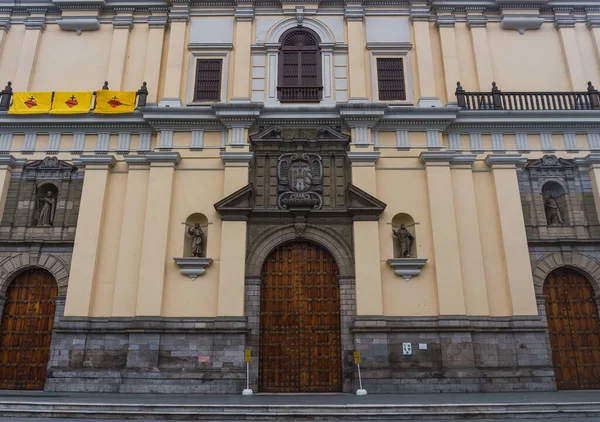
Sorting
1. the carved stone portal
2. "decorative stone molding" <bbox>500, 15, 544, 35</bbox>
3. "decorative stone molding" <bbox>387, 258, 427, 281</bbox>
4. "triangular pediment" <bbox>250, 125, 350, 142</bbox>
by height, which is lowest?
"decorative stone molding" <bbox>387, 258, 427, 281</bbox>

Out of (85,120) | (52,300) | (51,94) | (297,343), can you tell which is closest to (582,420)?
(297,343)

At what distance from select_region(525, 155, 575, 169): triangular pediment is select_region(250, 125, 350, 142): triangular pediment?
6534mm

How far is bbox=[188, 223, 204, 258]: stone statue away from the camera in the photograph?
1455 centimetres

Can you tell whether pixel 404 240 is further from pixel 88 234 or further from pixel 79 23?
pixel 79 23

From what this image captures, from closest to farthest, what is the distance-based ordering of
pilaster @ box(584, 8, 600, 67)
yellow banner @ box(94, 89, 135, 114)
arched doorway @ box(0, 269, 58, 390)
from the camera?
arched doorway @ box(0, 269, 58, 390), yellow banner @ box(94, 89, 135, 114), pilaster @ box(584, 8, 600, 67)

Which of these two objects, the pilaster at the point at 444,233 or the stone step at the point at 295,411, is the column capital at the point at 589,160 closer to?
the pilaster at the point at 444,233

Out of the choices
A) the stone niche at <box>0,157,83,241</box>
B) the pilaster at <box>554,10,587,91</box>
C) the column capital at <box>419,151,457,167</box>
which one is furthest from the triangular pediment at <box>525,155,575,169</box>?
the stone niche at <box>0,157,83,241</box>

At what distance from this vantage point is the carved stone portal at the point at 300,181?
48.9 ft

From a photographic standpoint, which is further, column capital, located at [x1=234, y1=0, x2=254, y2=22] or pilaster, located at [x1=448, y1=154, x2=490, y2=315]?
column capital, located at [x1=234, y1=0, x2=254, y2=22]

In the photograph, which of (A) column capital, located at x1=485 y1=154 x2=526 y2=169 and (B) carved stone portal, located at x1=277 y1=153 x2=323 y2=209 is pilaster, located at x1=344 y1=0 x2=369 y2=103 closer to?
(B) carved stone portal, located at x1=277 y1=153 x2=323 y2=209

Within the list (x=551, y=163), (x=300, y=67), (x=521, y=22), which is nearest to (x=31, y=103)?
(x=300, y=67)

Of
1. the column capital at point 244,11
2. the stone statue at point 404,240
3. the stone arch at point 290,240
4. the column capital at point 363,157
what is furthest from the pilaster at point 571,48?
the column capital at point 244,11

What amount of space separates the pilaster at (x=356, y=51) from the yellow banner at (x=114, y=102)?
787 cm

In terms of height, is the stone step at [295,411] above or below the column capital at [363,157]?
below
